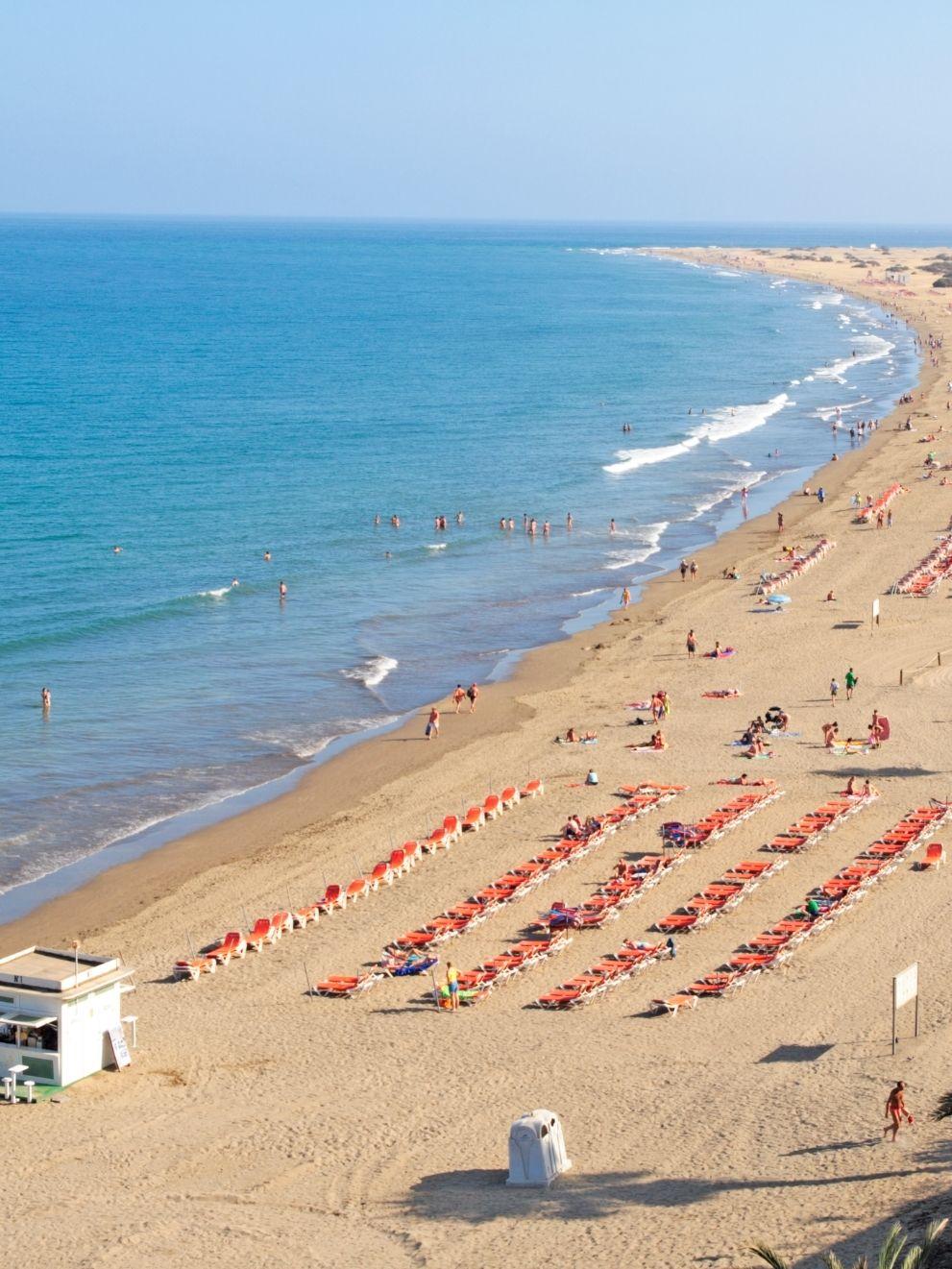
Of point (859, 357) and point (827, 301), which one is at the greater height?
point (827, 301)

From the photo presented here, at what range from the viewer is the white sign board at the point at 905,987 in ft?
64.0

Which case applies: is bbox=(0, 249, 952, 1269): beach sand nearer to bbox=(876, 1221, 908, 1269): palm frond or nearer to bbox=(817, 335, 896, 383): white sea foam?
bbox=(876, 1221, 908, 1269): palm frond

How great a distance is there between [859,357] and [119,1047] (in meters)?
103

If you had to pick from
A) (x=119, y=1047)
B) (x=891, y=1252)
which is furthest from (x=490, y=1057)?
(x=891, y=1252)

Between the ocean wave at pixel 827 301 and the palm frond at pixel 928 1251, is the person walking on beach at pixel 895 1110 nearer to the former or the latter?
the palm frond at pixel 928 1251

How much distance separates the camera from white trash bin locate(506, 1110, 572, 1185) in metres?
17.2

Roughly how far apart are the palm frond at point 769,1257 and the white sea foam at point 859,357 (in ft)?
303

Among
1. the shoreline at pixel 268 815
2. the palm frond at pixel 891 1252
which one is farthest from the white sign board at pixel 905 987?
the shoreline at pixel 268 815

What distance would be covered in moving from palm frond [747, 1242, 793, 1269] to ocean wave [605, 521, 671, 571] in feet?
132

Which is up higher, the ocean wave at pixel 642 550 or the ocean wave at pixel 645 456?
the ocean wave at pixel 645 456

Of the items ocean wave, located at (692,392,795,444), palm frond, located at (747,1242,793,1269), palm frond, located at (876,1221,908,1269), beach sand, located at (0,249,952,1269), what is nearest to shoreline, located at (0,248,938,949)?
beach sand, located at (0,249,952,1269)

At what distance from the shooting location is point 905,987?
19875 millimetres

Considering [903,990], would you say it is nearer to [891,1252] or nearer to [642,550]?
[891,1252]

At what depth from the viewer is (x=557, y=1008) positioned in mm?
22750
